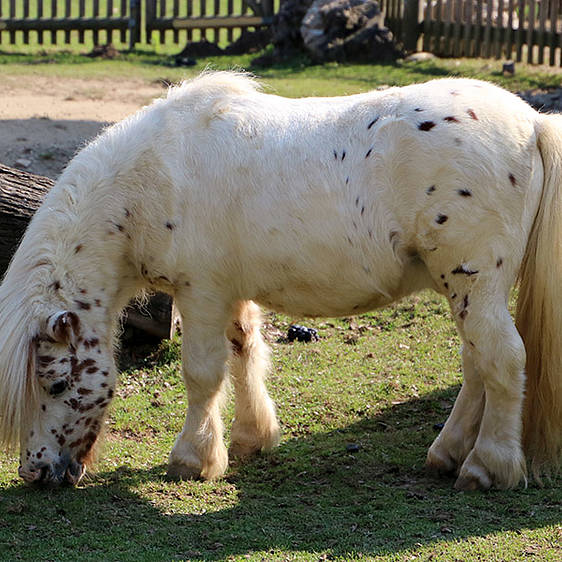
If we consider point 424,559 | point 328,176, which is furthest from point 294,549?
point 328,176

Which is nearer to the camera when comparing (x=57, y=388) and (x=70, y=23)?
(x=57, y=388)

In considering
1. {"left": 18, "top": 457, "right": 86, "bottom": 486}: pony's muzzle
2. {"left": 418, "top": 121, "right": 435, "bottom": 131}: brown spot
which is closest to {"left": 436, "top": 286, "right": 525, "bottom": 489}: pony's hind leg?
{"left": 418, "top": 121, "right": 435, "bottom": 131}: brown spot

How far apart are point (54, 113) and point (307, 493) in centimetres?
744

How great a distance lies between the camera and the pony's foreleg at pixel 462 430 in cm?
455

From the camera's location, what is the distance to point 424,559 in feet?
12.0

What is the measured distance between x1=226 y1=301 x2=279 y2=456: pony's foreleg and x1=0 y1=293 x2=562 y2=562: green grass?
11 centimetres

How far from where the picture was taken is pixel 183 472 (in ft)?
15.1

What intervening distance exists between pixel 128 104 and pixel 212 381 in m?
7.60

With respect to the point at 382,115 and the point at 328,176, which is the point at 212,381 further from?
the point at 382,115

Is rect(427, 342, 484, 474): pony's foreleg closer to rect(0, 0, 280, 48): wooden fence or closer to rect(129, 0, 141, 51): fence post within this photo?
rect(0, 0, 280, 48): wooden fence

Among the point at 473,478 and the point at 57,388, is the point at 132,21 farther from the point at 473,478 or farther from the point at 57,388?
the point at 473,478

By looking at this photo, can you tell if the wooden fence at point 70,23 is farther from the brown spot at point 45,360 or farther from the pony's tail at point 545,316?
the pony's tail at point 545,316

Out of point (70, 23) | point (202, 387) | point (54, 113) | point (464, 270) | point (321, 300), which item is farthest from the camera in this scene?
point (70, 23)

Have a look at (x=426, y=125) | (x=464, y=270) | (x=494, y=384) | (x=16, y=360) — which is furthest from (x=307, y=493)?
(x=426, y=125)
